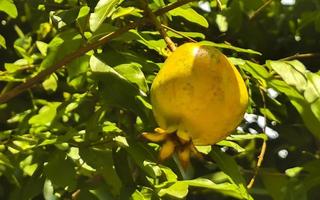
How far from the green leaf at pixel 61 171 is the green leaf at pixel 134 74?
12.1 inches

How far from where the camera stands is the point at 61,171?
1.35m

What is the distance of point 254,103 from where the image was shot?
1552 millimetres

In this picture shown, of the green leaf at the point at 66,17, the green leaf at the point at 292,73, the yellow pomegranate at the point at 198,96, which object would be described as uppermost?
the yellow pomegranate at the point at 198,96

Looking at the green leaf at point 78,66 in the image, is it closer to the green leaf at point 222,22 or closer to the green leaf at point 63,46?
the green leaf at point 63,46

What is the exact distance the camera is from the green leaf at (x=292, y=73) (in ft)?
4.09

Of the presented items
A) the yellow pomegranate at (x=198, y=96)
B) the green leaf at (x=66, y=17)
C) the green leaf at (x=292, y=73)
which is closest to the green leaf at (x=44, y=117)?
the green leaf at (x=66, y=17)

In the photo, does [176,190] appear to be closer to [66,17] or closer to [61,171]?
[61,171]

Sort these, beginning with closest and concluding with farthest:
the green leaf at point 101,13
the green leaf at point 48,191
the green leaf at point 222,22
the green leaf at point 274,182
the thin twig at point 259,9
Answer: the green leaf at point 101,13
the green leaf at point 48,191
the green leaf at point 274,182
the thin twig at point 259,9
the green leaf at point 222,22

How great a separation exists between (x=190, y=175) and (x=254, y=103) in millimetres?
408

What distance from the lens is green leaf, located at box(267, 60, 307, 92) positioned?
1246 millimetres

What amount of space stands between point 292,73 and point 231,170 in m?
0.24

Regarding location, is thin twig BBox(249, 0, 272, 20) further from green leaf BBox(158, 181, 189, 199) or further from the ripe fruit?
the ripe fruit

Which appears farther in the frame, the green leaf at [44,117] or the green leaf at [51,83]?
the green leaf at [51,83]

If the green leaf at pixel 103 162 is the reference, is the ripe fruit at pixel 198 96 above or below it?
above
